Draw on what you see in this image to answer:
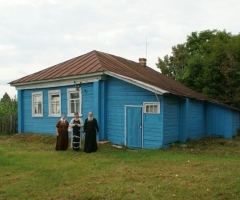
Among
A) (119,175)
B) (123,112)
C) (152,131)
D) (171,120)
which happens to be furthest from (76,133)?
(119,175)

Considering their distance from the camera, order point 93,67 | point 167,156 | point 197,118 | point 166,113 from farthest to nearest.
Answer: point 197,118
point 93,67
point 166,113
point 167,156

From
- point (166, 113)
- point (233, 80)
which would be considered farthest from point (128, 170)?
point (233, 80)

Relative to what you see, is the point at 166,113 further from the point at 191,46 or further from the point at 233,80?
the point at 191,46

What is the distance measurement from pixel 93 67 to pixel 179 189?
8.95m

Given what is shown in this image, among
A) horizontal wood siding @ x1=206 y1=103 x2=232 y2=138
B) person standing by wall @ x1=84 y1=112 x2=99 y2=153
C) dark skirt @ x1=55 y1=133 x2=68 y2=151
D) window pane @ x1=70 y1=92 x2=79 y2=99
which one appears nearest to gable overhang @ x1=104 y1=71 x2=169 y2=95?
person standing by wall @ x1=84 y1=112 x2=99 y2=153

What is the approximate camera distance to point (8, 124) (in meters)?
18.2

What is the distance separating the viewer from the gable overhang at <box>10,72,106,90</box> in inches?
525

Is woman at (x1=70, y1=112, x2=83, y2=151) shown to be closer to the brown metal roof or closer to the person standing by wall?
the person standing by wall

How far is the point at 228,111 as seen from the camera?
1536 cm

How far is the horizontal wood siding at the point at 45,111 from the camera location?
1402 centimetres

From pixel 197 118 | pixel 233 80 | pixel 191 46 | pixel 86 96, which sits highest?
pixel 191 46

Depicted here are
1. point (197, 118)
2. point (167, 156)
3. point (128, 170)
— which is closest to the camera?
point (128, 170)

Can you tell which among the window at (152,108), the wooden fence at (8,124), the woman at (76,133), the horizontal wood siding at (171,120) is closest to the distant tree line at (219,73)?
the horizontal wood siding at (171,120)

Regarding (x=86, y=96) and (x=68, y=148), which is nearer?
(x=68, y=148)
